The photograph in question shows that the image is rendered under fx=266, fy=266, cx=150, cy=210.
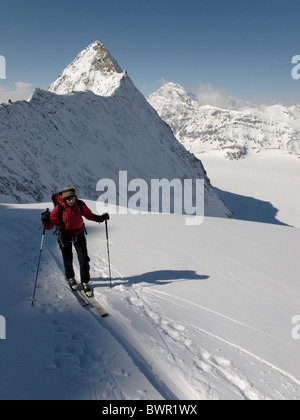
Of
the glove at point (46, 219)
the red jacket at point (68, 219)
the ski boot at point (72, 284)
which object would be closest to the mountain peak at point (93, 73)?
the red jacket at point (68, 219)

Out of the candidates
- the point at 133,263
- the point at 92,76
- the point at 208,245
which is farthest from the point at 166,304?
the point at 92,76

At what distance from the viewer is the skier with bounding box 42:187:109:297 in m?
5.45

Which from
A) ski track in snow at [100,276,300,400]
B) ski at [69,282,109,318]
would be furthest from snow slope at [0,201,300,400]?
ski at [69,282,109,318]

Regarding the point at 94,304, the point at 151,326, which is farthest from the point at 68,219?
the point at 151,326

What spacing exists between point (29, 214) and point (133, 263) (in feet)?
19.6

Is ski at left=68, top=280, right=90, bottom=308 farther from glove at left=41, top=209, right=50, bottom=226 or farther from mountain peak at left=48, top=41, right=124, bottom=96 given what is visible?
mountain peak at left=48, top=41, right=124, bottom=96

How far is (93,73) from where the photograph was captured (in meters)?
70.6

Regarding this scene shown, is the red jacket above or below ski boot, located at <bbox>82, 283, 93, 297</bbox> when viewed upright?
above

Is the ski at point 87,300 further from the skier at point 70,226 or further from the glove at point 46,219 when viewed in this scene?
the glove at point 46,219

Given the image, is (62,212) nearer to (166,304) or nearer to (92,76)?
(166,304)

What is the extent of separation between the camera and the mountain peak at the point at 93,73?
64644 mm

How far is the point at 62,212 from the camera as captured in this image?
5582 mm

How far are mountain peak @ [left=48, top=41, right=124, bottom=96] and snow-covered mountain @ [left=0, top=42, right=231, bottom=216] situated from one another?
12.0 inches
